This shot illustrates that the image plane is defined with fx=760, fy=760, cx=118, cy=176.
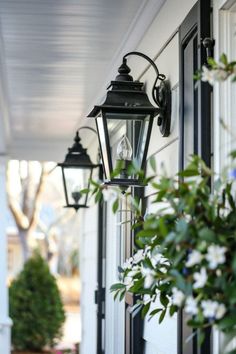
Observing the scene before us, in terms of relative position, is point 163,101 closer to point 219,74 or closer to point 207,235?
point 219,74

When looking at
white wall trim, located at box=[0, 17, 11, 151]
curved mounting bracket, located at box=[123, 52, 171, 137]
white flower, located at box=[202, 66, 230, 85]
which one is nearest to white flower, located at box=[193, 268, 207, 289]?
white flower, located at box=[202, 66, 230, 85]

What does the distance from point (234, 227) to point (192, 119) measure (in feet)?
3.26

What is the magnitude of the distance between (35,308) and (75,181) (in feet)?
19.8

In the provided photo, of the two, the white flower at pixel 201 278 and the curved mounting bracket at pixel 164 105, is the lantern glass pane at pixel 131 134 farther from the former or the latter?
the white flower at pixel 201 278

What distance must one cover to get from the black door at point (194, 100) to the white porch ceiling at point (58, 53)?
2.04 ft

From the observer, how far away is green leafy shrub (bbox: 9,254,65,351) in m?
11.0

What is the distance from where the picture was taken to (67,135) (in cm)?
742

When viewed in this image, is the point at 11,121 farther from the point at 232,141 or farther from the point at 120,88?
the point at 232,141

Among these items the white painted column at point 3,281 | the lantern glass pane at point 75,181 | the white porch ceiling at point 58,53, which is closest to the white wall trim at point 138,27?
the white porch ceiling at point 58,53

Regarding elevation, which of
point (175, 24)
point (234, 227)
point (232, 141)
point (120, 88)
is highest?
point (175, 24)

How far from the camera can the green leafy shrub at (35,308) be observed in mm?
11039

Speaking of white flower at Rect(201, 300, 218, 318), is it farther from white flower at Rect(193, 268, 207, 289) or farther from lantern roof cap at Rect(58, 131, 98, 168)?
lantern roof cap at Rect(58, 131, 98, 168)

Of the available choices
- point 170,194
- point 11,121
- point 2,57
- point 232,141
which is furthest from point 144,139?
point 11,121

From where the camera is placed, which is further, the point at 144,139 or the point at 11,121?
the point at 11,121
